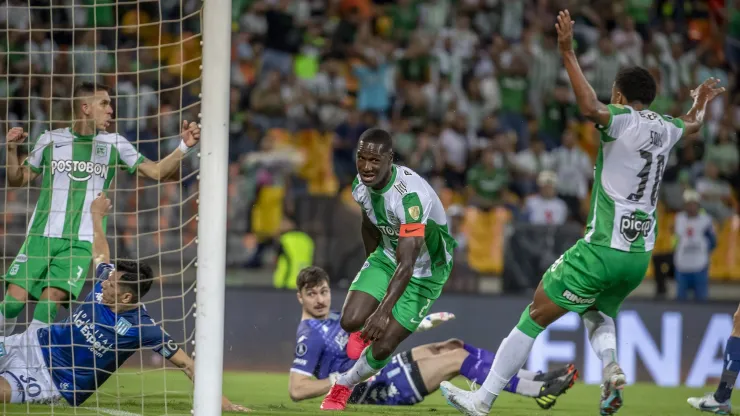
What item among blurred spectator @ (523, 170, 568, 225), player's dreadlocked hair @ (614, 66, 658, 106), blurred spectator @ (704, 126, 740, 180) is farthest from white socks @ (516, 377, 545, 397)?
blurred spectator @ (704, 126, 740, 180)

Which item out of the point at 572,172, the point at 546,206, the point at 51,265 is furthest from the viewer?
the point at 572,172

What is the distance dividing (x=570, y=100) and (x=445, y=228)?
9826mm

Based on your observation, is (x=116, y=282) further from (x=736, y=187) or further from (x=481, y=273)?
(x=736, y=187)

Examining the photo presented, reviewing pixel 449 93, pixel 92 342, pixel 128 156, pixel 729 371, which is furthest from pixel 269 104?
pixel 729 371

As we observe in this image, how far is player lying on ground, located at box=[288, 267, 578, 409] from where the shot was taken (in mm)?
7945

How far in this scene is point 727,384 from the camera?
24.5 ft

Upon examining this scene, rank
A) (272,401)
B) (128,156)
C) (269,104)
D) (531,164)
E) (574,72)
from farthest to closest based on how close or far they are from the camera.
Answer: (269,104), (531,164), (272,401), (128,156), (574,72)

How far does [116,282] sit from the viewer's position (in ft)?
23.2

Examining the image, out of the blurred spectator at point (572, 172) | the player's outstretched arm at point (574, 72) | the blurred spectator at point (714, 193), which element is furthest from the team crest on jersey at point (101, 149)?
the blurred spectator at point (714, 193)

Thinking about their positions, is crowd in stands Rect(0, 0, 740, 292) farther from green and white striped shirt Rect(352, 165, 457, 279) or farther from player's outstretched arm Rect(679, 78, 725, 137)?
player's outstretched arm Rect(679, 78, 725, 137)

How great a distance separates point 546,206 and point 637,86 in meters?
7.75

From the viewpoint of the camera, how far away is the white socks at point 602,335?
6809 mm

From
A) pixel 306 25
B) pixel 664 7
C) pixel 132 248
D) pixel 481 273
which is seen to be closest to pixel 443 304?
pixel 481 273

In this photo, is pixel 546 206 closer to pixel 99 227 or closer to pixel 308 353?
pixel 308 353
